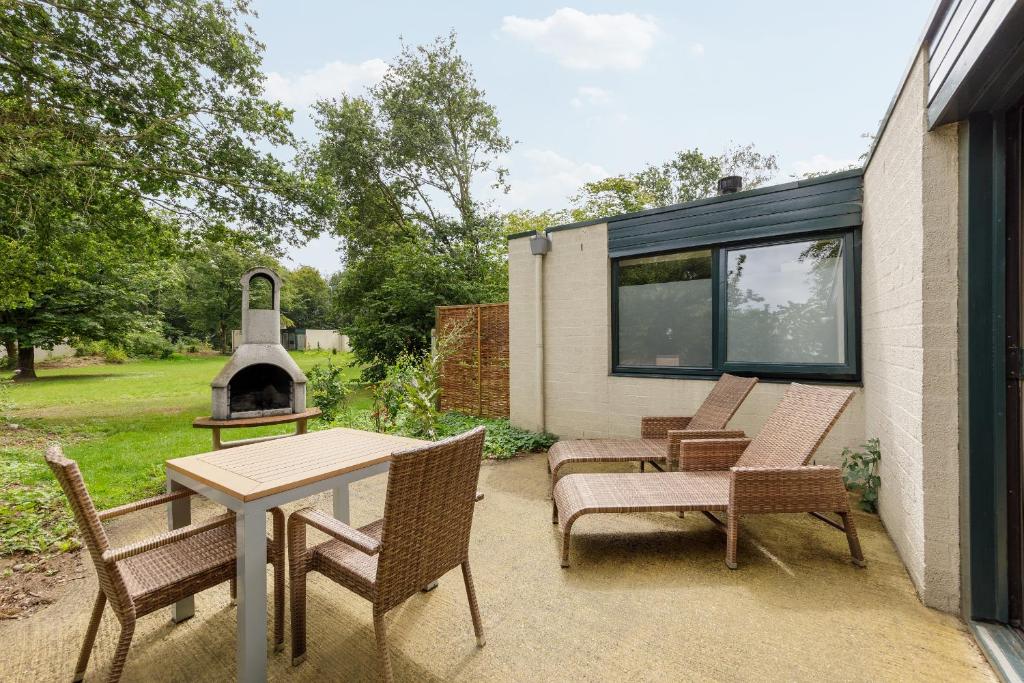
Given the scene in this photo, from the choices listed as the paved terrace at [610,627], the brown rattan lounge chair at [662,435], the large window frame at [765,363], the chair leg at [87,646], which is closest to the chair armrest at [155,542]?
the chair leg at [87,646]

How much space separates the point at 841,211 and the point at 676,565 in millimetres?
3386

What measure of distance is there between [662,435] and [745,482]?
1.64 meters

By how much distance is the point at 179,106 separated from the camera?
675 cm

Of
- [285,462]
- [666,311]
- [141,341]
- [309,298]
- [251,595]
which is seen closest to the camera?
[251,595]

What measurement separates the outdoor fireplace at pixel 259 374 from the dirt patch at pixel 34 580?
173cm

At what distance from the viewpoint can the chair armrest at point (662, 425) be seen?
4199 millimetres

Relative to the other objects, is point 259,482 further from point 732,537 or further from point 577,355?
point 577,355

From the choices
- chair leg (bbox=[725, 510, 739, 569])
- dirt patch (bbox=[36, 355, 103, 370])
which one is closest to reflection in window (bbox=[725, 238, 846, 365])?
chair leg (bbox=[725, 510, 739, 569])

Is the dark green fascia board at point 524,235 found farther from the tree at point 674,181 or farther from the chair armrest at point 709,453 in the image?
the tree at point 674,181

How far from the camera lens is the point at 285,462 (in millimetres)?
2119

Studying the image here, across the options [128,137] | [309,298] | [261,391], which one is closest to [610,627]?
[261,391]

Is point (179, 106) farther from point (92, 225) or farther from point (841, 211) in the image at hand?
point (841, 211)

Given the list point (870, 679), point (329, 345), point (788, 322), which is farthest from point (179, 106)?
point (329, 345)

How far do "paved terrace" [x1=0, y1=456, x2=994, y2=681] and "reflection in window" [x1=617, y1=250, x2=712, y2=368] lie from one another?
2279 millimetres
